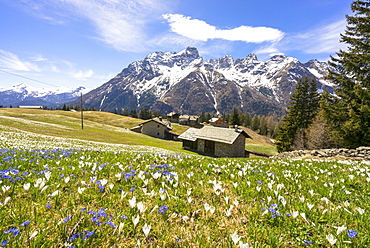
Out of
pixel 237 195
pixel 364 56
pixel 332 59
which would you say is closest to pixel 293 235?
pixel 237 195

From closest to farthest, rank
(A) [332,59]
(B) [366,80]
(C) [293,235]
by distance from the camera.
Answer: (C) [293,235], (B) [366,80], (A) [332,59]

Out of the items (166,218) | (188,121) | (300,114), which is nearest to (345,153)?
(166,218)

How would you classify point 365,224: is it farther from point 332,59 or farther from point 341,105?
point 332,59

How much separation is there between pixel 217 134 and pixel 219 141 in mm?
3514

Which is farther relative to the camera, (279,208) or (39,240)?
(279,208)

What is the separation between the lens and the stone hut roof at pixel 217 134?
48.0 meters

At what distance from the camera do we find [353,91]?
83.1 ft

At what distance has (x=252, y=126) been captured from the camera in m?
168

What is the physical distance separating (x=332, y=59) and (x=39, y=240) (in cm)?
4316

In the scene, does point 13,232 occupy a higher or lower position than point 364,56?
lower

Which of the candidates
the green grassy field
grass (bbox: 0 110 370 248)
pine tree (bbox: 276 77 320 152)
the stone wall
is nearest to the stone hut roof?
the green grassy field

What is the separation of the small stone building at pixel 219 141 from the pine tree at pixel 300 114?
10931 mm

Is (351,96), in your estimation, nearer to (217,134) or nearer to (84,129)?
(217,134)

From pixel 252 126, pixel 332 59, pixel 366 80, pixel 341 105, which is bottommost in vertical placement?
pixel 252 126
